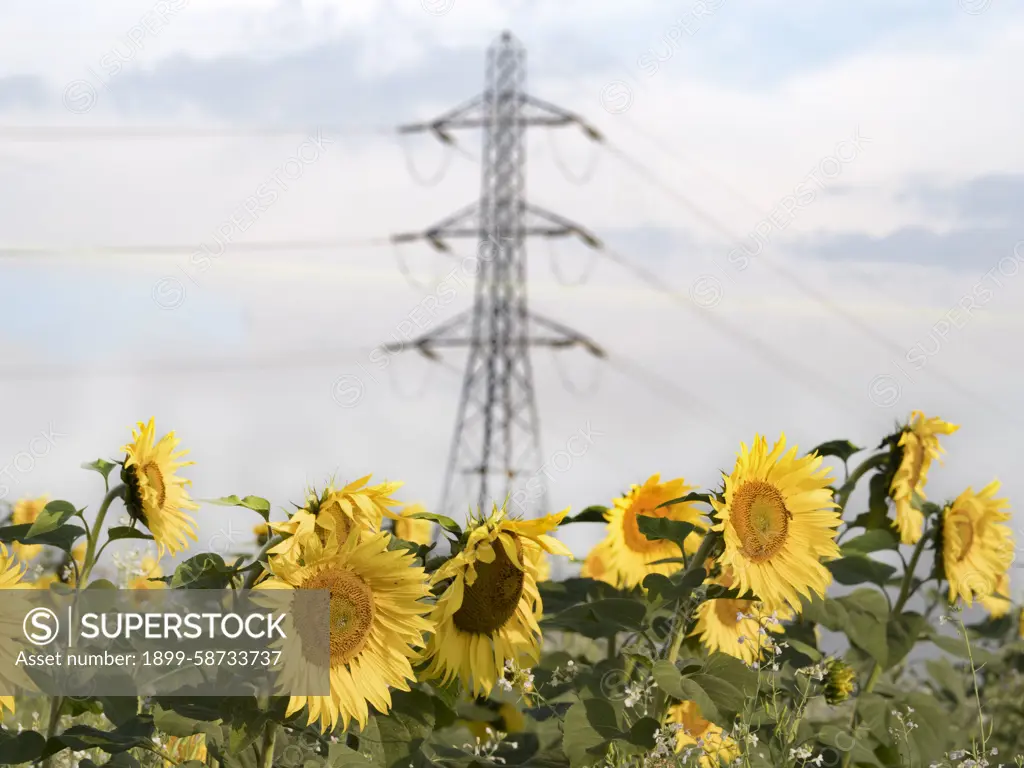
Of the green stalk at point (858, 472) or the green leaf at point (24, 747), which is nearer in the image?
the green leaf at point (24, 747)

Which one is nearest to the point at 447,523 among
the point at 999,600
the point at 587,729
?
the point at 587,729

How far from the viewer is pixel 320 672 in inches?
99.9

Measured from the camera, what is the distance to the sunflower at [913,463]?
3873mm

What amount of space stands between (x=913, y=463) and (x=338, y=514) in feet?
7.00

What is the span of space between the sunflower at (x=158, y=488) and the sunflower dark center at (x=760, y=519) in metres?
1.49

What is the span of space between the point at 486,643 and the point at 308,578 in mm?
605

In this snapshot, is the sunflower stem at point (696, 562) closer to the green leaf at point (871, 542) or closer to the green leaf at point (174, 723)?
the green leaf at point (871, 542)

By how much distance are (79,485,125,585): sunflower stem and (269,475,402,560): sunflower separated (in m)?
0.67

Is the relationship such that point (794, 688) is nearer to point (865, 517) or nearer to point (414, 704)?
point (865, 517)

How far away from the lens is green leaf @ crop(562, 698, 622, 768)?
282 cm

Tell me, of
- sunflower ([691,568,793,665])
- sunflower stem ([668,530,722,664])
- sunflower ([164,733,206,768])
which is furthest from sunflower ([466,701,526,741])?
sunflower stem ([668,530,722,664])

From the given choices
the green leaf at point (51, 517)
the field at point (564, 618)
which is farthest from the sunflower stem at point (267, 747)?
the green leaf at point (51, 517)

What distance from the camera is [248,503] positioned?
2543 millimetres

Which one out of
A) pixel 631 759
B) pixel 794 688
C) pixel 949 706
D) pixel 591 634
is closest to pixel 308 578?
pixel 591 634
